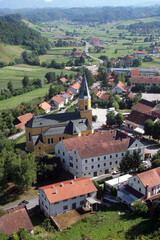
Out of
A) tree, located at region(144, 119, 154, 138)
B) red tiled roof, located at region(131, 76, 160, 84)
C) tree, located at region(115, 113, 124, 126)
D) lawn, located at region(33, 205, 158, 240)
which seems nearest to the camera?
lawn, located at region(33, 205, 158, 240)

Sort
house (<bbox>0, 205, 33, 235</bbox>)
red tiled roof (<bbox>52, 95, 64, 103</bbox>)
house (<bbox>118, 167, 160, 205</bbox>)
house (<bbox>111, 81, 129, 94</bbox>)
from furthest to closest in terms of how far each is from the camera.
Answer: house (<bbox>111, 81, 129, 94</bbox>), red tiled roof (<bbox>52, 95, 64, 103</bbox>), house (<bbox>118, 167, 160, 205</bbox>), house (<bbox>0, 205, 33, 235</bbox>)

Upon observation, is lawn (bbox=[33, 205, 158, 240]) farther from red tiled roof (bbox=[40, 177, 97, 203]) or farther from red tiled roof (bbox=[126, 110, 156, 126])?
red tiled roof (bbox=[126, 110, 156, 126])

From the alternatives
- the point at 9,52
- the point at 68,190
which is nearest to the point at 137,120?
the point at 68,190

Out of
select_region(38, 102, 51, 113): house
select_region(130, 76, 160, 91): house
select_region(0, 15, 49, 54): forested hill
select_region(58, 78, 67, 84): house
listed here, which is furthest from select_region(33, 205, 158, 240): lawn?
select_region(0, 15, 49, 54): forested hill

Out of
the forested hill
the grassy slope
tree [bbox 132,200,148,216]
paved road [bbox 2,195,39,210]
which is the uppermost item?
the forested hill

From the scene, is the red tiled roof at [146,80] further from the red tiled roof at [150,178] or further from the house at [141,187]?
the house at [141,187]

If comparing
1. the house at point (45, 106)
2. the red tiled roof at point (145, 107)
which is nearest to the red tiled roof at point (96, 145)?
the red tiled roof at point (145, 107)

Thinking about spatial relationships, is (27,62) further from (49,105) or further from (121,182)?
(121,182)

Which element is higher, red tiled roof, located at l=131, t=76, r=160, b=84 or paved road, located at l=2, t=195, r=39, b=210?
red tiled roof, located at l=131, t=76, r=160, b=84
